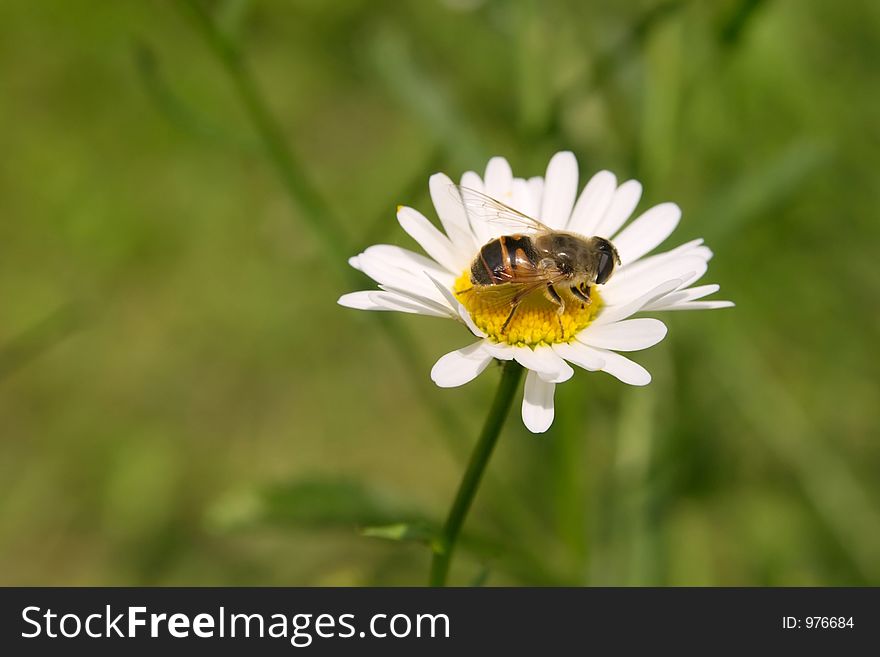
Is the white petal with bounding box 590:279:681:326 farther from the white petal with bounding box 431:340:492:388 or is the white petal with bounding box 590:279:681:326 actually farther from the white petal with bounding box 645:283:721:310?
the white petal with bounding box 431:340:492:388

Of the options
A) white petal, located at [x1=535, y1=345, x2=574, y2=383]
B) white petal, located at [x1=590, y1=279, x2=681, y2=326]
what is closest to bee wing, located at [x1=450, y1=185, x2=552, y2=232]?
white petal, located at [x1=590, y1=279, x2=681, y2=326]

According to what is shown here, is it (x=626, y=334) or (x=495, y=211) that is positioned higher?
(x=495, y=211)

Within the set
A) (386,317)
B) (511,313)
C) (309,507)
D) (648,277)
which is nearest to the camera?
(511,313)

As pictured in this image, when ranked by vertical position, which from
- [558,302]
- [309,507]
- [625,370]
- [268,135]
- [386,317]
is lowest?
[625,370]

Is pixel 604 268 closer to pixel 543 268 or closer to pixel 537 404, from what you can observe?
pixel 543 268

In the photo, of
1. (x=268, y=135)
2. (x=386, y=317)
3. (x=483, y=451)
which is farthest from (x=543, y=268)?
(x=268, y=135)

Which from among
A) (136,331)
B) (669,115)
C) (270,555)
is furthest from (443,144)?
(136,331)

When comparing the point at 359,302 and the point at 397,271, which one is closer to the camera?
the point at 359,302

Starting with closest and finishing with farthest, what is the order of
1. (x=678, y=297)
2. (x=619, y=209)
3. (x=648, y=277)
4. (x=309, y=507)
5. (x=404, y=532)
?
(x=404, y=532) < (x=678, y=297) < (x=648, y=277) < (x=619, y=209) < (x=309, y=507)
